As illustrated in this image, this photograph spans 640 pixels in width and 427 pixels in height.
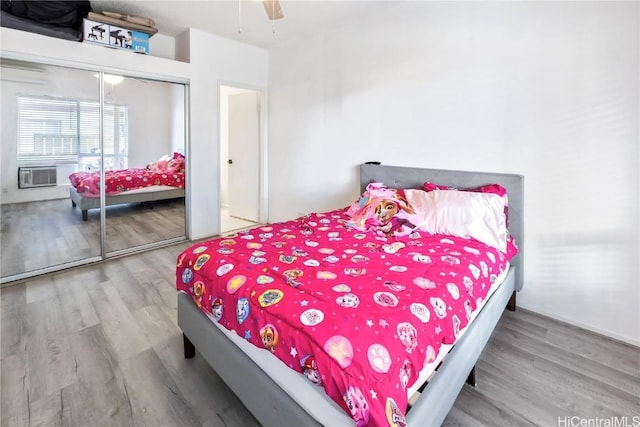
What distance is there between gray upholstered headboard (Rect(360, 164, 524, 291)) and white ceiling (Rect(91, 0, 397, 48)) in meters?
1.60

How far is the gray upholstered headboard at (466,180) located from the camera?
2.52 m

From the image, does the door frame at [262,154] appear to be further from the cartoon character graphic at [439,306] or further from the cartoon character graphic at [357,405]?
the cartoon character graphic at [357,405]

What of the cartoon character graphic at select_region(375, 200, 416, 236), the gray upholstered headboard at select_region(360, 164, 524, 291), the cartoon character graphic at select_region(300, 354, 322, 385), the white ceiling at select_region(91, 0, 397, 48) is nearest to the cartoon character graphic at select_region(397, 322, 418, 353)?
the cartoon character graphic at select_region(300, 354, 322, 385)

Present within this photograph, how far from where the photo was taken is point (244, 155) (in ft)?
17.1

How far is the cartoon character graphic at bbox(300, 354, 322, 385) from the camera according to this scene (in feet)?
3.62

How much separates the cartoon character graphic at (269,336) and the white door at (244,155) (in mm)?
3915

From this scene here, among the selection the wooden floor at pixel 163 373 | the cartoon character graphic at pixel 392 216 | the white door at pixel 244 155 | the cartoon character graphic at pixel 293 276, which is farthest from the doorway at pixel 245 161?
the cartoon character graphic at pixel 293 276

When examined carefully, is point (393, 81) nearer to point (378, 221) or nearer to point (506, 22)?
point (506, 22)

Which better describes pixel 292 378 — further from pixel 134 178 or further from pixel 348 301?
pixel 134 178

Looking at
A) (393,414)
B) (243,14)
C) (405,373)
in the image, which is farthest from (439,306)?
(243,14)

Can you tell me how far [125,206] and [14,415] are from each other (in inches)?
99.7

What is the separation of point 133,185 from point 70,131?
2.62 feet

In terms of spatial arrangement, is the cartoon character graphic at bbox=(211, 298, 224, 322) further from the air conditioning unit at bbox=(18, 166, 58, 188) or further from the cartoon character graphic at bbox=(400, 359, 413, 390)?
the air conditioning unit at bbox=(18, 166, 58, 188)

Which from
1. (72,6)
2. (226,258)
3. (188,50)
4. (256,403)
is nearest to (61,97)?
(72,6)
